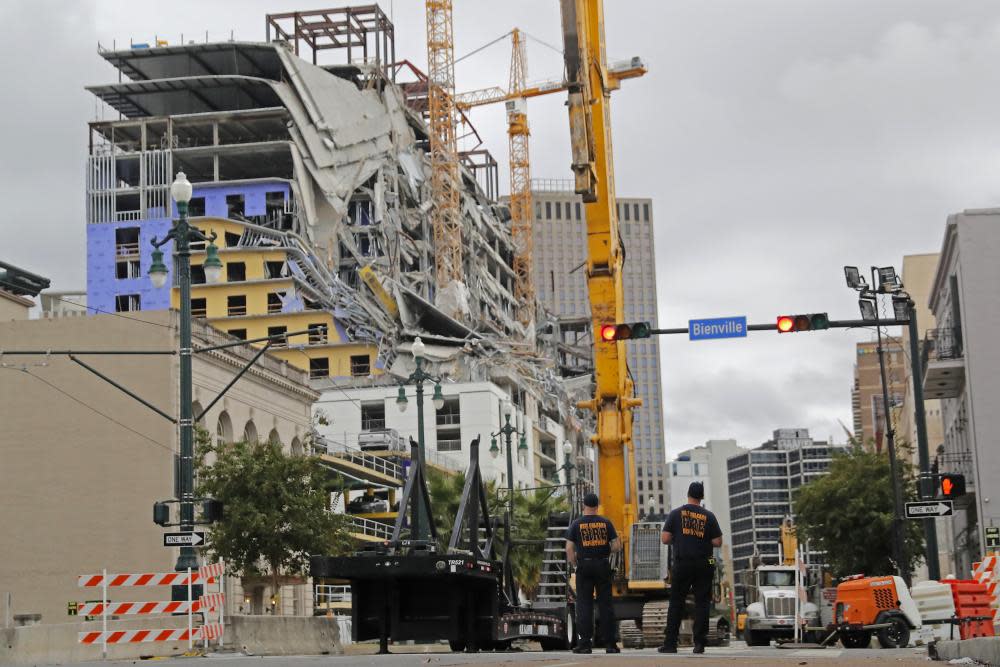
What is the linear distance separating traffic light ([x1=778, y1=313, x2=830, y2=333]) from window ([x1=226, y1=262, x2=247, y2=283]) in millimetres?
95021

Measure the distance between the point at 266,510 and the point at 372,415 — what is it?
230ft

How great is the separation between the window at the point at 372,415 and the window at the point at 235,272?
54.6ft

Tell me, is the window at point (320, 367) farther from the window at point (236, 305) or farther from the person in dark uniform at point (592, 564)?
the person in dark uniform at point (592, 564)

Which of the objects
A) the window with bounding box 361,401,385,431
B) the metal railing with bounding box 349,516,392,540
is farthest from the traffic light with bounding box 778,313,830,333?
the window with bounding box 361,401,385,431

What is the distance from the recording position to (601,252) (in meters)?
33.7

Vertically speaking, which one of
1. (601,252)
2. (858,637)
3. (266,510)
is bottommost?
(858,637)

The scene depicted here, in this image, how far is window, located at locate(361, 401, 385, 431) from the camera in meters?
113

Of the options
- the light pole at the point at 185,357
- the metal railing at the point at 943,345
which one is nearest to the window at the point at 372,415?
the metal railing at the point at 943,345

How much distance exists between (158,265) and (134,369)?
78.2ft

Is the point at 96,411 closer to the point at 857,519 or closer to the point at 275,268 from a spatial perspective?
the point at 857,519

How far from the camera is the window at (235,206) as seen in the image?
125m

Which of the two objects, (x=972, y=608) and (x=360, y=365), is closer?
(x=972, y=608)

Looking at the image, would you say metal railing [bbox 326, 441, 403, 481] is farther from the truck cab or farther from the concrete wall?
the concrete wall

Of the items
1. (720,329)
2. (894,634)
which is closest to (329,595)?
(720,329)
